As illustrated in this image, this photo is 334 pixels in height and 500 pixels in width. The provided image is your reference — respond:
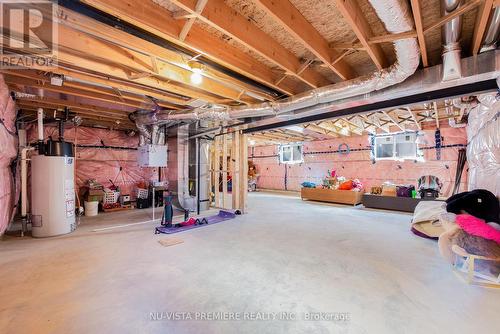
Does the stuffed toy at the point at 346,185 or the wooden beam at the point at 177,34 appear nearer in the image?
the wooden beam at the point at 177,34

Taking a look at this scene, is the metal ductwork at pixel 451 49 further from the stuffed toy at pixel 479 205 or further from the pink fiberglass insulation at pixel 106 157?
the pink fiberglass insulation at pixel 106 157

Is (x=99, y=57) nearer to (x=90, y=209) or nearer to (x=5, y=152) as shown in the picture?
(x=5, y=152)

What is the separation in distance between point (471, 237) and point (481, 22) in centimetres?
206

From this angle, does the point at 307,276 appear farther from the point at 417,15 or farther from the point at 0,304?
the point at 0,304

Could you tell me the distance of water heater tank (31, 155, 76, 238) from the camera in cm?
342

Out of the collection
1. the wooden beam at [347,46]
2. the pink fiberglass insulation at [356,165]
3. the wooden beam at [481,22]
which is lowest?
the pink fiberglass insulation at [356,165]

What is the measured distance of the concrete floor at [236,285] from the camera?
152cm

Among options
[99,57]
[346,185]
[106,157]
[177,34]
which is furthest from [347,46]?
[106,157]

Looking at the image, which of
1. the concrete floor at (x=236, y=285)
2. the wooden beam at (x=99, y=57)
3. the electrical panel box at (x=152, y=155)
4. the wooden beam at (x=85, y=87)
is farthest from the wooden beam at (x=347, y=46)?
the electrical panel box at (x=152, y=155)

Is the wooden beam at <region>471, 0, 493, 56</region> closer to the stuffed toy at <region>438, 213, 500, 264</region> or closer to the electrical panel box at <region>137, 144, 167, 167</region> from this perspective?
the stuffed toy at <region>438, 213, 500, 264</region>

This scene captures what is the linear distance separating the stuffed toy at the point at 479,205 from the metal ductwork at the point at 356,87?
1.94 meters

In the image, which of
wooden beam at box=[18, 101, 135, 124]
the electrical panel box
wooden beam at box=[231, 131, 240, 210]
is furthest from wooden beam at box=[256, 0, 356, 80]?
wooden beam at box=[18, 101, 135, 124]
